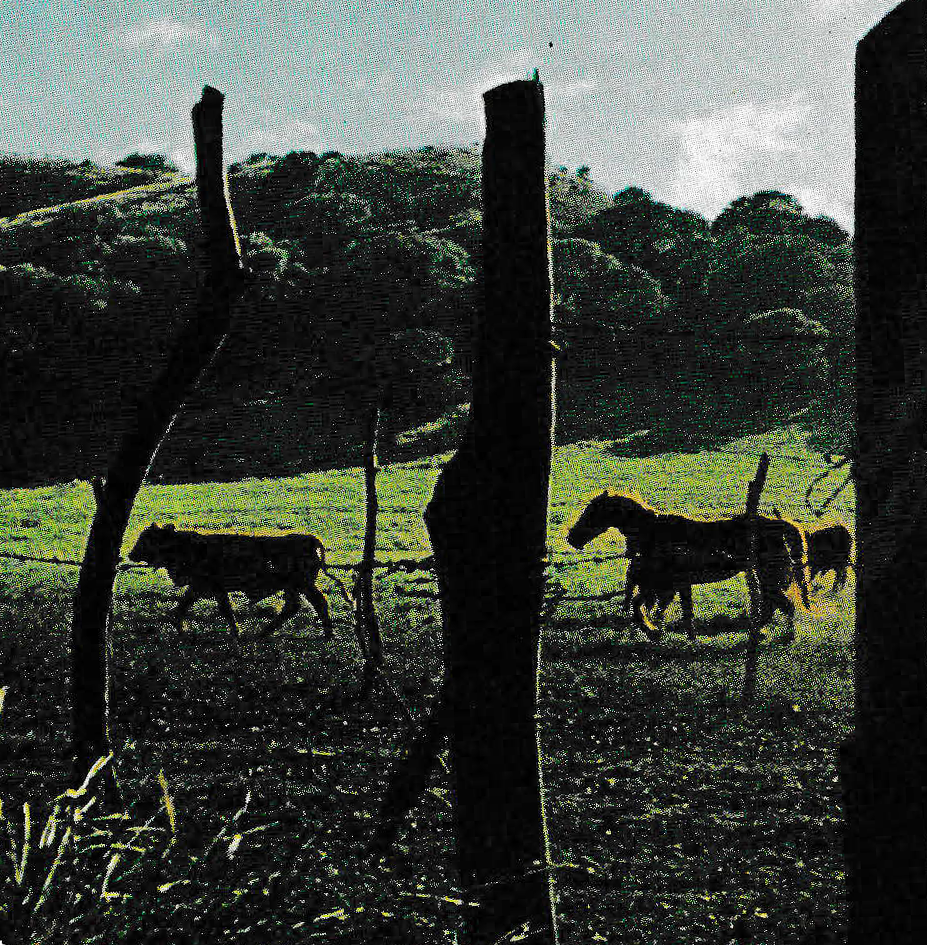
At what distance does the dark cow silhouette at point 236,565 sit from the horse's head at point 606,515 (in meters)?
3.11

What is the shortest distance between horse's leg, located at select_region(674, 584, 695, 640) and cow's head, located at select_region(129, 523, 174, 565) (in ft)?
20.1

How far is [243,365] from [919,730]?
2919cm

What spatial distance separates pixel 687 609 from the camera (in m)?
9.84

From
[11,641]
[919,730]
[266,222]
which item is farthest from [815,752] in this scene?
[266,222]

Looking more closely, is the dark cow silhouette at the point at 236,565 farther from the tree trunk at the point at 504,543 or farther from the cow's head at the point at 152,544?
the tree trunk at the point at 504,543

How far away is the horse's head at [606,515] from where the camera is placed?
32.7 feet

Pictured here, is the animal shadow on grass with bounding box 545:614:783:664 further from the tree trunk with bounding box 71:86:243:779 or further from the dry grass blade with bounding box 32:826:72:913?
the dry grass blade with bounding box 32:826:72:913

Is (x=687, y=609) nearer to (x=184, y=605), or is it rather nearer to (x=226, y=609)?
(x=226, y=609)

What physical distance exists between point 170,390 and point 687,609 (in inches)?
266

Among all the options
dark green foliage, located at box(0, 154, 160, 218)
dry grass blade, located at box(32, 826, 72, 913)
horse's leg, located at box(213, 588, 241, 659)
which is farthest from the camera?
dark green foliage, located at box(0, 154, 160, 218)

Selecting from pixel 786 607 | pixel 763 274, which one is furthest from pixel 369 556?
pixel 763 274

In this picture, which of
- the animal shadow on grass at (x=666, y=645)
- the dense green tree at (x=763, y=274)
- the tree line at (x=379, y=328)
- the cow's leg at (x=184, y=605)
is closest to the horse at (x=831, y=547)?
the animal shadow on grass at (x=666, y=645)

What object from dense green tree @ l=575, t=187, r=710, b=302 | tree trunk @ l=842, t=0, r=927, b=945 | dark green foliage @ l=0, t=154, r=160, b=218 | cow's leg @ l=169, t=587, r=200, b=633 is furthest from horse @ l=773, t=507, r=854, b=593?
dark green foliage @ l=0, t=154, r=160, b=218

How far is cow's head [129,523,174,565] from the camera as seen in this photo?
39.0ft
